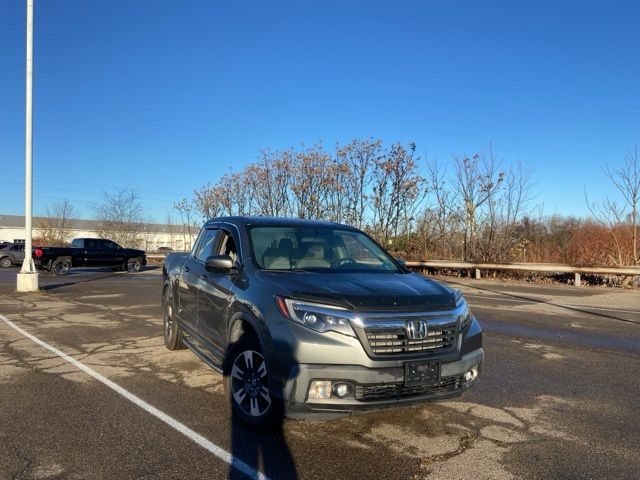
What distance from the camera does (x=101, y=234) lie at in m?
56.2

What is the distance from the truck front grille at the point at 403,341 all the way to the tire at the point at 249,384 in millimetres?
848

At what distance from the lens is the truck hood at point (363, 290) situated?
3.93 metres

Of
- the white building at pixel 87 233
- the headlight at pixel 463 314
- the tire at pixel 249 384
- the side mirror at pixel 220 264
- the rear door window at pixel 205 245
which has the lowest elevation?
the tire at pixel 249 384

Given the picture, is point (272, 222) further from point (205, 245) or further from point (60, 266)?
point (60, 266)

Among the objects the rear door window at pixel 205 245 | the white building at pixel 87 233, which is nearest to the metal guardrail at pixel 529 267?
the rear door window at pixel 205 245

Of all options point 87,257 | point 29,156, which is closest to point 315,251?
point 29,156

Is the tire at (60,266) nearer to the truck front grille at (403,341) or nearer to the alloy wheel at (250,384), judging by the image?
the alloy wheel at (250,384)

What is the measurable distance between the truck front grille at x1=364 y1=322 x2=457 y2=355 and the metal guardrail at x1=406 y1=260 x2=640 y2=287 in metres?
15.4

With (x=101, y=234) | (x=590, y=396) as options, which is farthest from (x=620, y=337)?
(x=101, y=234)

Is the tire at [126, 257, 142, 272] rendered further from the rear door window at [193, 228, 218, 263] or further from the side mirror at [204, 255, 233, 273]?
the side mirror at [204, 255, 233, 273]

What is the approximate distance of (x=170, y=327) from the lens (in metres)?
7.24

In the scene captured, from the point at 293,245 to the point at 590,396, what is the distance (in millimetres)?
3417

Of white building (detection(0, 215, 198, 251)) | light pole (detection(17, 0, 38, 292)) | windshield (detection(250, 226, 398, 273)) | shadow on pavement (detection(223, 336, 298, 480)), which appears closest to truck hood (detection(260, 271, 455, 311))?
windshield (detection(250, 226, 398, 273))

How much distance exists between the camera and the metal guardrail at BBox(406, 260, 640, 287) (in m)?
17.0
